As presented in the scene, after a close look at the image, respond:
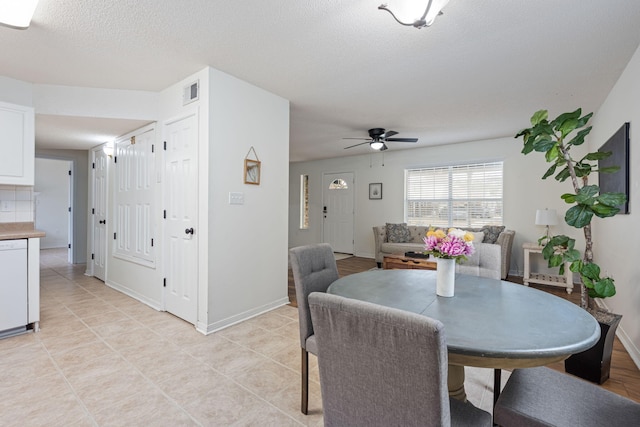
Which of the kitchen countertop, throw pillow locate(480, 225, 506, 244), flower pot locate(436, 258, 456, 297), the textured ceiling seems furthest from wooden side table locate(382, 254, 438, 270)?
the kitchen countertop

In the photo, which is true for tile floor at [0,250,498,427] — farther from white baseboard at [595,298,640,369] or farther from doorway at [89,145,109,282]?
doorway at [89,145,109,282]

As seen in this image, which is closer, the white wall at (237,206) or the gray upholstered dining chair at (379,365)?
the gray upholstered dining chair at (379,365)

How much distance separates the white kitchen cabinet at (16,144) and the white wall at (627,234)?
5.05m

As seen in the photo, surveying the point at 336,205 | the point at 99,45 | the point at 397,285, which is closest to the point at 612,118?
the point at 397,285

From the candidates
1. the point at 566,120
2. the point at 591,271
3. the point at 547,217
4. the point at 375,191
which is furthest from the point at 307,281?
the point at 375,191

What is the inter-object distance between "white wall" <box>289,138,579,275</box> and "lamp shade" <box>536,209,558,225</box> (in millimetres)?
437

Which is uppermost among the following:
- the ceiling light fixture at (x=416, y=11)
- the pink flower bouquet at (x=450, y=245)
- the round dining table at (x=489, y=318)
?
the ceiling light fixture at (x=416, y=11)

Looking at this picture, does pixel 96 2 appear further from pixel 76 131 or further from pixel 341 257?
pixel 341 257

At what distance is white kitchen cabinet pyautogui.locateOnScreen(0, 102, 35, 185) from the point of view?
2717 mm

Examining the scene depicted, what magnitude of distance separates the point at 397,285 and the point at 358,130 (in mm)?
3614

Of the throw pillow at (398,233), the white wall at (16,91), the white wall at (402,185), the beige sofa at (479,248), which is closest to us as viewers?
the beige sofa at (479,248)

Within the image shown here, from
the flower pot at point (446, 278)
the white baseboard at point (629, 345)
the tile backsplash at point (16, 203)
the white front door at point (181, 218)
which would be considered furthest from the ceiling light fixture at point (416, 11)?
the tile backsplash at point (16, 203)

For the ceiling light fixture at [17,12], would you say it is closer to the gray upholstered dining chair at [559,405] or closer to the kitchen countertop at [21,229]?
the kitchen countertop at [21,229]

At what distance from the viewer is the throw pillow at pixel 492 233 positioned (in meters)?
4.85
